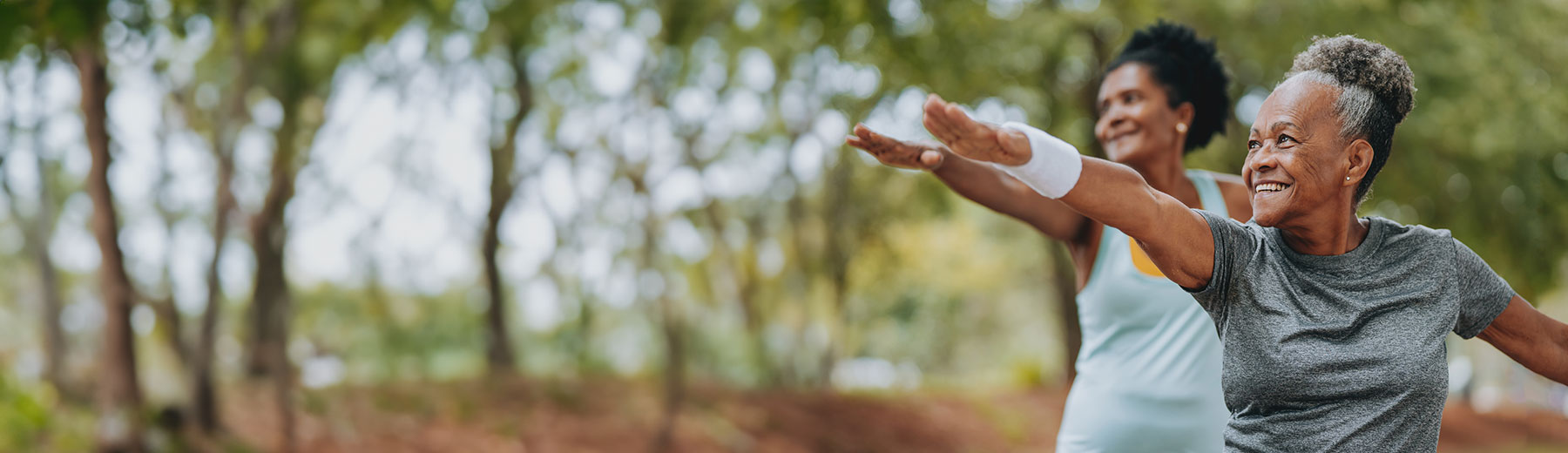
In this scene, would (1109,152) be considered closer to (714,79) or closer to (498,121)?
(714,79)

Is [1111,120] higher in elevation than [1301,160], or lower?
higher

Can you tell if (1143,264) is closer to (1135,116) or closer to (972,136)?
(1135,116)

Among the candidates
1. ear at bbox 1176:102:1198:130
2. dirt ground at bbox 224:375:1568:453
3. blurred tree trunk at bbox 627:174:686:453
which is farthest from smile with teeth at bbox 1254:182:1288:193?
dirt ground at bbox 224:375:1568:453

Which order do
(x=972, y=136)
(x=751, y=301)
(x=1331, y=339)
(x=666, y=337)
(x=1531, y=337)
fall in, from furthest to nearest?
(x=751, y=301), (x=666, y=337), (x=1531, y=337), (x=1331, y=339), (x=972, y=136)

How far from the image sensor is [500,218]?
12109 millimetres

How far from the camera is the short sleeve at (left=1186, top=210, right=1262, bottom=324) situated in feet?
5.56

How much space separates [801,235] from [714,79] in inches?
124

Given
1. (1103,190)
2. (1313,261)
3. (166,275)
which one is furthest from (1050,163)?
(166,275)

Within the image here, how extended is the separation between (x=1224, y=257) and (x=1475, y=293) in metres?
0.49

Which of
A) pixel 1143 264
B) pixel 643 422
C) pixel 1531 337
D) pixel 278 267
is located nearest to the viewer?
pixel 1531 337

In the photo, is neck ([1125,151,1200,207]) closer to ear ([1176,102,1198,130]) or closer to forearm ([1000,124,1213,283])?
ear ([1176,102,1198,130])

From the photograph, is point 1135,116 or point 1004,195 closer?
point 1004,195

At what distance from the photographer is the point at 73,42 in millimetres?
4566

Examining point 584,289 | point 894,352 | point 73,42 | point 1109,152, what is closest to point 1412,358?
point 1109,152
